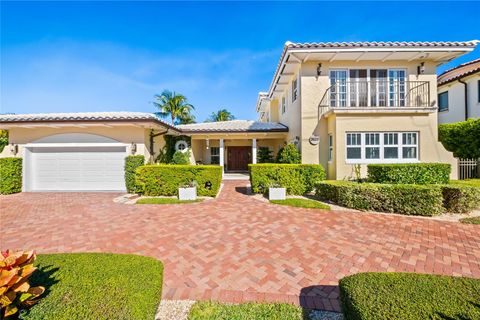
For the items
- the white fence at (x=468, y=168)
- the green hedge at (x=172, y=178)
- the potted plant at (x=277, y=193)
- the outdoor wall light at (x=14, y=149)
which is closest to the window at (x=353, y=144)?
the potted plant at (x=277, y=193)

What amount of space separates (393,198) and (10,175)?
721 inches

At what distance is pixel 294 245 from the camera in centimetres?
509

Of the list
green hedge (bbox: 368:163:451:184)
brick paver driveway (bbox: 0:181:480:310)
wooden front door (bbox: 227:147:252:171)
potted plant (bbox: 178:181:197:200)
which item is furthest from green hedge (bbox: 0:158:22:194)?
green hedge (bbox: 368:163:451:184)

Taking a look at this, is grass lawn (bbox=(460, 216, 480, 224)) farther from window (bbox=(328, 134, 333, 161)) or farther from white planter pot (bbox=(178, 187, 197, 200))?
white planter pot (bbox=(178, 187, 197, 200))

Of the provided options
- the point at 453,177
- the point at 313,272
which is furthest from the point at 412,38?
the point at 313,272

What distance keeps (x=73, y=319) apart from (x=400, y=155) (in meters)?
13.3

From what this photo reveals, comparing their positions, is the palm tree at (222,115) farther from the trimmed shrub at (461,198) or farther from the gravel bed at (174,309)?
the gravel bed at (174,309)

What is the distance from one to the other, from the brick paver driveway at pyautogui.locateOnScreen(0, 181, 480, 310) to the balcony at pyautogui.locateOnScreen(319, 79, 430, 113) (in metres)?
7.20

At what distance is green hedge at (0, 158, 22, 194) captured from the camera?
37.1ft

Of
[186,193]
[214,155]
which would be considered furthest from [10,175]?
[214,155]

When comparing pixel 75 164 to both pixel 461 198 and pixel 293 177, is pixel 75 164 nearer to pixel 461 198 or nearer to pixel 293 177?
pixel 293 177

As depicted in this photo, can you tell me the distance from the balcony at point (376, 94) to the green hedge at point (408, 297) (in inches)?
431

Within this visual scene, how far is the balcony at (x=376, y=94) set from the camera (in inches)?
471

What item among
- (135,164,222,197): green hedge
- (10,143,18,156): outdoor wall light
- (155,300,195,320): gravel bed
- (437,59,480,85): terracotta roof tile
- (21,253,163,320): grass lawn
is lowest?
(155,300,195,320): gravel bed
